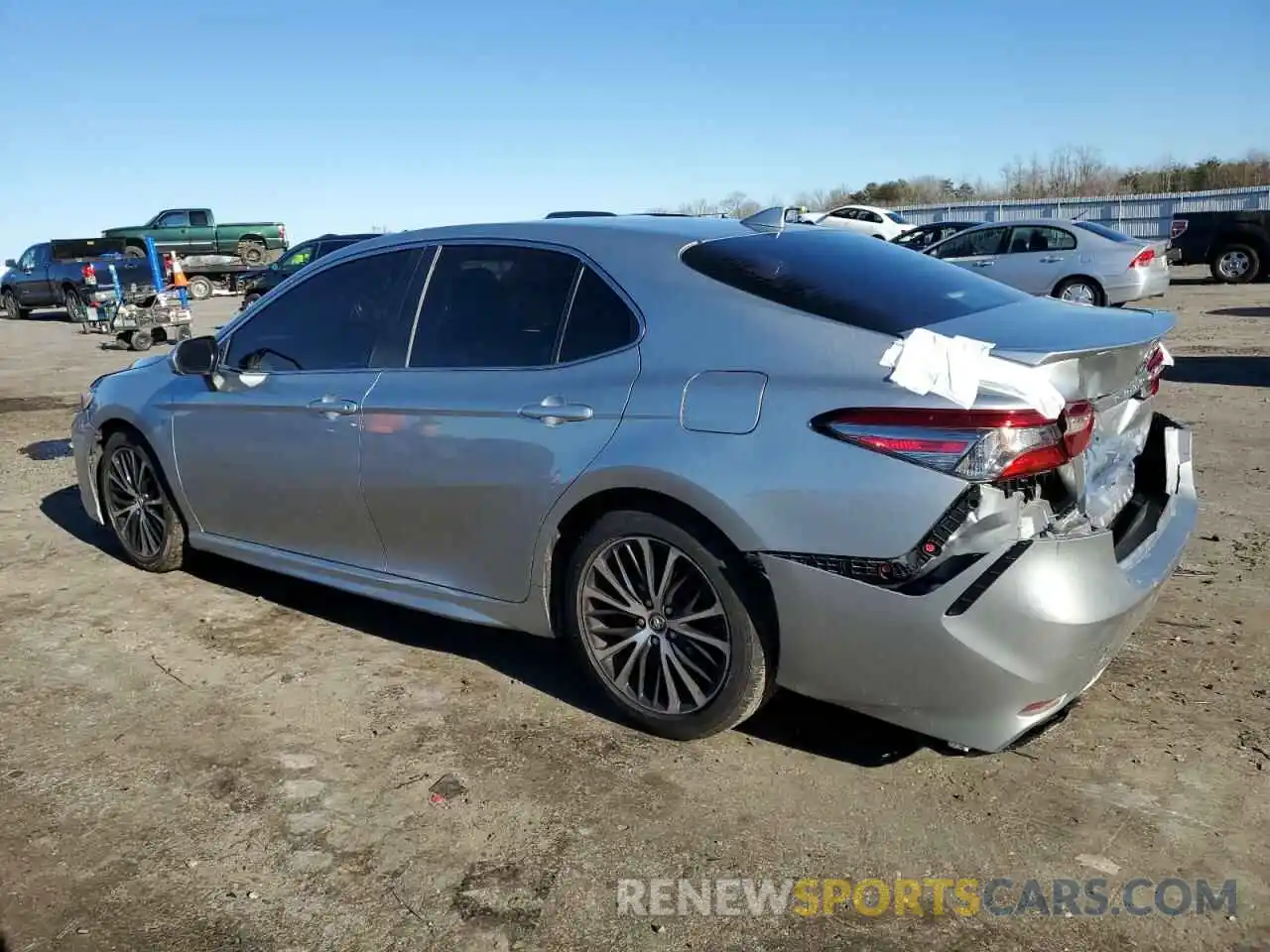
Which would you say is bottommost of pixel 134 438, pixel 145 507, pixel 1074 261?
pixel 145 507

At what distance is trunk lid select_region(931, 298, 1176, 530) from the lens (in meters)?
2.92

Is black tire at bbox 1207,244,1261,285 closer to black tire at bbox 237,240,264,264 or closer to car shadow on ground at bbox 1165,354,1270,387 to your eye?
car shadow on ground at bbox 1165,354,1270,387

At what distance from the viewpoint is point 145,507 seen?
535 centimetres

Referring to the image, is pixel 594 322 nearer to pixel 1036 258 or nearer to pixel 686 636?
pixel 686 636

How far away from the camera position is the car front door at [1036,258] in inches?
599

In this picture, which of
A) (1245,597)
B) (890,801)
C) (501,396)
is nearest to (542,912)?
(890,801)

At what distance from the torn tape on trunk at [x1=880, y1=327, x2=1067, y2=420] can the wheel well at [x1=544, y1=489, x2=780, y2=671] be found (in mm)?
701

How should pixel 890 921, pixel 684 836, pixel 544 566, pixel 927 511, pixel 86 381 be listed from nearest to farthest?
pixel 890 921 < pixel 927 511 < pixel 684 836 < pixel 544 566 < pixel 86 381

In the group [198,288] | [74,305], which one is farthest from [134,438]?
[198,288]

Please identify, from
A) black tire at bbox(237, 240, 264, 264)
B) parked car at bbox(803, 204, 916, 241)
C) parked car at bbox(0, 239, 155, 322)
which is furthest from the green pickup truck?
parked car at bbox(803, 204, 916, 241)

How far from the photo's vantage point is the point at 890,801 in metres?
3.13

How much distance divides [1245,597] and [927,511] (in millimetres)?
2531

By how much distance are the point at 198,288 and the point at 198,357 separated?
27.4m

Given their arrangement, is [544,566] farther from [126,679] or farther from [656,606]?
[126,679]
